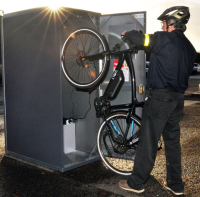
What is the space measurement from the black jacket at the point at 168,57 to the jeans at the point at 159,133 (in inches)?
4.8

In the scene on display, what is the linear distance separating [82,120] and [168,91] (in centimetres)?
222

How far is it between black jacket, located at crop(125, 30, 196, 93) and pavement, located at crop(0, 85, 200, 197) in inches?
55.3

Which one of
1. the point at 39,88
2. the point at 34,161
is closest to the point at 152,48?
the point at 39,88

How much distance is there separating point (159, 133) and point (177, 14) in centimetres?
142

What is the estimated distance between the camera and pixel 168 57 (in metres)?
3.64

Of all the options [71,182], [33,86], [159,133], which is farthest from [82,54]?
[71,182]

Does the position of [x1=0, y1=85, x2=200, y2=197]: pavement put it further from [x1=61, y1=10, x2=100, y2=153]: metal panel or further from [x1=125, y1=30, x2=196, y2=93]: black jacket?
[x1=125, y1=30, x2=196, y2=93]: black jacket

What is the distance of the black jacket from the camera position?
3592mm

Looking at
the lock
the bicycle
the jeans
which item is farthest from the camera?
the lock

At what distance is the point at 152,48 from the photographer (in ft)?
11.9

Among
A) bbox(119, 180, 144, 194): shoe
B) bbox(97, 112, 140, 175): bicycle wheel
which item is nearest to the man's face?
bbox(97, 112, 140, 175): bicycle wheel

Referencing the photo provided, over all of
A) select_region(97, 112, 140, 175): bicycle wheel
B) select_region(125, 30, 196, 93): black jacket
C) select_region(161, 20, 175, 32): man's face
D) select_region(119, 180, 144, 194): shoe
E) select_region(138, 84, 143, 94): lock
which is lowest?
select_region(119, 180, 144, 194): shoe

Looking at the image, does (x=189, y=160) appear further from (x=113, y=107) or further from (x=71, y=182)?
(x=71, y=182)

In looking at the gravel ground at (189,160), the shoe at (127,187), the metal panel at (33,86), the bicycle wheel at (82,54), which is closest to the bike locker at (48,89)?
the metal panel at (33,86)
